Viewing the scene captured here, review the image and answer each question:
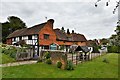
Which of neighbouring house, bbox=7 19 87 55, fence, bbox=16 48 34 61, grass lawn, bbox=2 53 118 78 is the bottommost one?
grass lawn, bbox=2 53 118 78

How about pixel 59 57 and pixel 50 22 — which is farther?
pixel 50 22

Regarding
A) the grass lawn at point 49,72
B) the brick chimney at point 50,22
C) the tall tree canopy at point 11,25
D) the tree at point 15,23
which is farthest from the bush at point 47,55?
the tree at point 15,23

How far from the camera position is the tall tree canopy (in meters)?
69.1

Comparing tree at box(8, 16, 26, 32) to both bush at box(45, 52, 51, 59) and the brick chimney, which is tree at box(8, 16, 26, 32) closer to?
the brick chimney

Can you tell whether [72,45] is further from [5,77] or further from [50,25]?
[5,77]

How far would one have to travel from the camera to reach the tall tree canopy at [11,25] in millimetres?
69131

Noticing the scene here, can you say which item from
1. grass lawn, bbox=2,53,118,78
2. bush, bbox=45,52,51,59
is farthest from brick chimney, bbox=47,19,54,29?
grass lawn, bbox=2,53,118,78

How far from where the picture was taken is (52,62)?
22.3m

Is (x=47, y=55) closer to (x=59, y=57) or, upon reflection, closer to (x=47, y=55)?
(x=47, y=55)

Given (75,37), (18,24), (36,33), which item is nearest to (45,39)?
(36,33)

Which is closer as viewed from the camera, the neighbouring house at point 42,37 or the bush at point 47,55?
the bush at point 47,55

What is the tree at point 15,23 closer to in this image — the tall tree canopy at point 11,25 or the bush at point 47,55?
the tall tree canopy at point 11,25

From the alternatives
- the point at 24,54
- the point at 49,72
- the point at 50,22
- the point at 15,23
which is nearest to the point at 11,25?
the point at 15,23

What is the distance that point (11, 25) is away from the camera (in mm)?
71375
